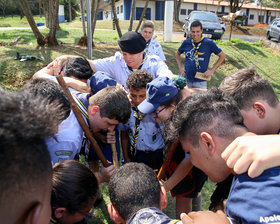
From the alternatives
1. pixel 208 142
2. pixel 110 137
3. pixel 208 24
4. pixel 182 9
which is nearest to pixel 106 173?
pixel 110 137

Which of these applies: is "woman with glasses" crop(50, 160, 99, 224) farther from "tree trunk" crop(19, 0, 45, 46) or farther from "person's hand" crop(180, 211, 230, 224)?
"tree trunk" crop(19, 0, 45, 46)

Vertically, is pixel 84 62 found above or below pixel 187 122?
above

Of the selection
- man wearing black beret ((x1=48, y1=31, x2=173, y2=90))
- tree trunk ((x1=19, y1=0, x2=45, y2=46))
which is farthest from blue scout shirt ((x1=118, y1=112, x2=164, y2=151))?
tree trunk ((x1=19, y1=0, x2=45, y2=46))

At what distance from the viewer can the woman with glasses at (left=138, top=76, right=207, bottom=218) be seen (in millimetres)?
2221

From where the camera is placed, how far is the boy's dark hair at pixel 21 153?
796 mm

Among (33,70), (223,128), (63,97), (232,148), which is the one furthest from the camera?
(33,70)

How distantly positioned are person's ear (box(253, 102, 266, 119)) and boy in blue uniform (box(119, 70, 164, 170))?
104 cm

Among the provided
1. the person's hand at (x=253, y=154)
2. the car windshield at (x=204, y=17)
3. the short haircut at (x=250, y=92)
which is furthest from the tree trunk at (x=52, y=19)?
the car windshield at (x=204, y=17)

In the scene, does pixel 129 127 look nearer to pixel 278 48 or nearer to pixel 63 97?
pixel 63 97

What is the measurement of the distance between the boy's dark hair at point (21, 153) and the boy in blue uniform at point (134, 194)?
63 centimetres

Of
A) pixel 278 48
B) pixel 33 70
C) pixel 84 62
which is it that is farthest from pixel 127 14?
pixel 84 62

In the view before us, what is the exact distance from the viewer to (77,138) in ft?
6.81

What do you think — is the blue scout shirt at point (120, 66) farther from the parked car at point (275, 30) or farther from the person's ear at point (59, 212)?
the parked car at point (275, 30)

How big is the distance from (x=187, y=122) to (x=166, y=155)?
92 centimetres
